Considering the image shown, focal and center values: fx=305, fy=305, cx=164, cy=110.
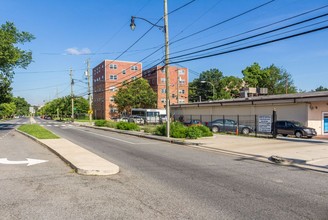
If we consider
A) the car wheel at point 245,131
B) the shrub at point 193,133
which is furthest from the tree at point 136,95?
the shrub at point 193,133

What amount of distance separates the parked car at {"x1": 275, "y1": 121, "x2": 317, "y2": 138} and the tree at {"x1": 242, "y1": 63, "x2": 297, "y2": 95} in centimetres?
4900

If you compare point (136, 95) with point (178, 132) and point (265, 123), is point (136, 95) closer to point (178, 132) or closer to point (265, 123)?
point (265, 123)

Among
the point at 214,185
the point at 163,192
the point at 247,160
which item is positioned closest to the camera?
the point at 163,192

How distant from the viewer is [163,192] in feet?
23.0

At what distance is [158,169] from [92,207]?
444cm

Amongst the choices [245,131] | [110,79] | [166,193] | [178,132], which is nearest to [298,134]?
[245,131]

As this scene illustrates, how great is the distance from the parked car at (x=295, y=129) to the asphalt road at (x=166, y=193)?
17667 mm

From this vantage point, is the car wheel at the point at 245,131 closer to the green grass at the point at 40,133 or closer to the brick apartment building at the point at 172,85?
the green grass at the point at 40,133

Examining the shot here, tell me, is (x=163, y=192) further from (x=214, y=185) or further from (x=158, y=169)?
(x=158, y=169)

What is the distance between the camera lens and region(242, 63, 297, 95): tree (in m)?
76.2

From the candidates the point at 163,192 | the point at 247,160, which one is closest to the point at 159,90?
the point at 247,160

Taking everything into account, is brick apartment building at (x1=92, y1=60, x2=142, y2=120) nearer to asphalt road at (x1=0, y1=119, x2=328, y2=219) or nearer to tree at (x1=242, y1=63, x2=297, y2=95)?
tree at (x1=242, y1=63, x2=297, y2=95)

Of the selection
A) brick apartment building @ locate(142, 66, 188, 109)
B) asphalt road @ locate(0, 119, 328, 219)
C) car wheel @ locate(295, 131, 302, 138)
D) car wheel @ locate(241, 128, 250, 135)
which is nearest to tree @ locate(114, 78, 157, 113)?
brick apartment building @ locate(142, 66, 188, 109)

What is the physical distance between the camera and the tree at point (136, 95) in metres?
73.8
